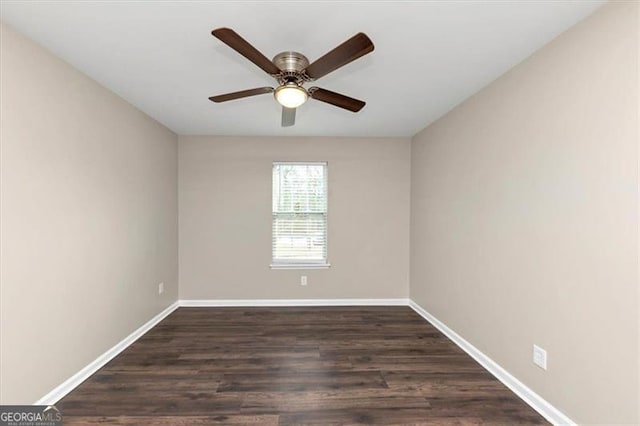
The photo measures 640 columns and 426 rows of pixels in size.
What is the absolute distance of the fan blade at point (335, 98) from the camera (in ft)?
6.90

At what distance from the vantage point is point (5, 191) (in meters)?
1.83

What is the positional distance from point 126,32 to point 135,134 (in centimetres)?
156

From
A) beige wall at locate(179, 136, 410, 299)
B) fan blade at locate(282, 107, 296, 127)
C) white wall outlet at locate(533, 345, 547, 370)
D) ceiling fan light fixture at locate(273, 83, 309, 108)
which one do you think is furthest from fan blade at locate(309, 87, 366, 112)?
beige wall at locate(179, 136, 410, 299)

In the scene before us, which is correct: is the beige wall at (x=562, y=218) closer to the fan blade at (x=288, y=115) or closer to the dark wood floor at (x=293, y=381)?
the dark wood floor at (x=293, y=381)

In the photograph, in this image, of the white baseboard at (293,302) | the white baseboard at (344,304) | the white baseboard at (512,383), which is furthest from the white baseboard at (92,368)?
the white baseboard at (512,383)

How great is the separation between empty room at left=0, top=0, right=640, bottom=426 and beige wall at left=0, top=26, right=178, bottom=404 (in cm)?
1

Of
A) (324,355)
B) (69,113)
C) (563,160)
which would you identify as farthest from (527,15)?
(69,113)

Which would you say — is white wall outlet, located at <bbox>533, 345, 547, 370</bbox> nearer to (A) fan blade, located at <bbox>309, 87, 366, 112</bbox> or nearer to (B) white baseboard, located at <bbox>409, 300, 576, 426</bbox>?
(B) white baseboard, located at <bbox>409, 300, 576, 426</bbox>

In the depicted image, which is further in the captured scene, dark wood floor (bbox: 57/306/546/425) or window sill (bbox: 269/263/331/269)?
window sill (bbox: 269/263/331/269)

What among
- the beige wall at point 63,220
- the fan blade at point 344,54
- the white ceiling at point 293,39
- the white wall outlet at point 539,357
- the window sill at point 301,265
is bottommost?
the white wall outlet at point 539,357

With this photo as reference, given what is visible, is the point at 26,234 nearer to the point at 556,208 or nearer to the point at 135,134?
the point at 135,134

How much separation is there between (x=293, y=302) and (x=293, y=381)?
2025mm

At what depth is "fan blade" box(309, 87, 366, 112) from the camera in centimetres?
210

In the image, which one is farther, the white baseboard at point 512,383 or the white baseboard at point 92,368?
the white baseboard at point 92,368
